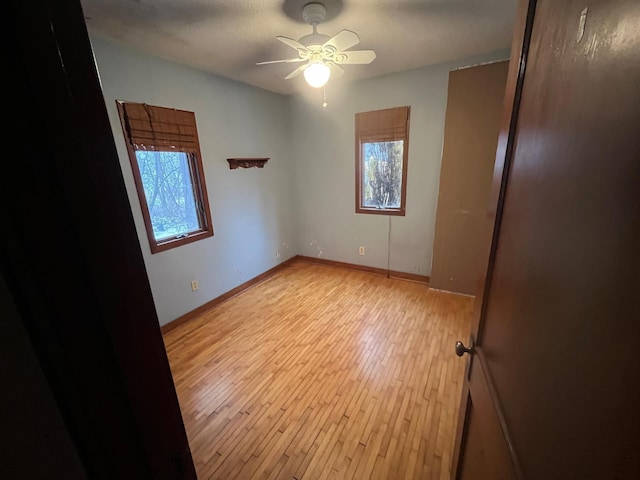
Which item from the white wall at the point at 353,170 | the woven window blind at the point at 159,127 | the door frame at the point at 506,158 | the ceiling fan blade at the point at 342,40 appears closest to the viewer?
the door frame at the point at 506,158

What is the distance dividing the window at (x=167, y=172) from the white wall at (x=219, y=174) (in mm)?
68

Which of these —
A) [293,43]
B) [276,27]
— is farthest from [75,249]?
[276,27]

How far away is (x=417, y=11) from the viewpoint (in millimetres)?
1712

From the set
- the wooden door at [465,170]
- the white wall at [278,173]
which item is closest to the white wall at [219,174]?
the white wall at [278,173]

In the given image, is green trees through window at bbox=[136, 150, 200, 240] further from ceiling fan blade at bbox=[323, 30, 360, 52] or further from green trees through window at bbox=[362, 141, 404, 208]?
green trees through window at bbox=[362, 141, 404, 208]

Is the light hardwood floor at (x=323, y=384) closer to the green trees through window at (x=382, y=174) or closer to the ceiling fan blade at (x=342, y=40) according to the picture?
the green trees through window at (x=382, y=174)

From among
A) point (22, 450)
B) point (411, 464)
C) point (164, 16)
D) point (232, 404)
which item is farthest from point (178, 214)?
point (411, 464)

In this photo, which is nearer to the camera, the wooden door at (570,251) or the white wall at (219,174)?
the wooden door at (570,251)

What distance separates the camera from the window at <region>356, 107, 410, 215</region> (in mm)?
3029

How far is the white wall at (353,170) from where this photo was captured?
9.34ft

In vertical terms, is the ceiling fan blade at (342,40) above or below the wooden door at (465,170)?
above

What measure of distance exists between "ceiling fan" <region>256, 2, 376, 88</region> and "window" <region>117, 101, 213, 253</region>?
1.20 meters

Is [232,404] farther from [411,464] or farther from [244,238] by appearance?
[244,238]

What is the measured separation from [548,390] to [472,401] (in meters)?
0.53
